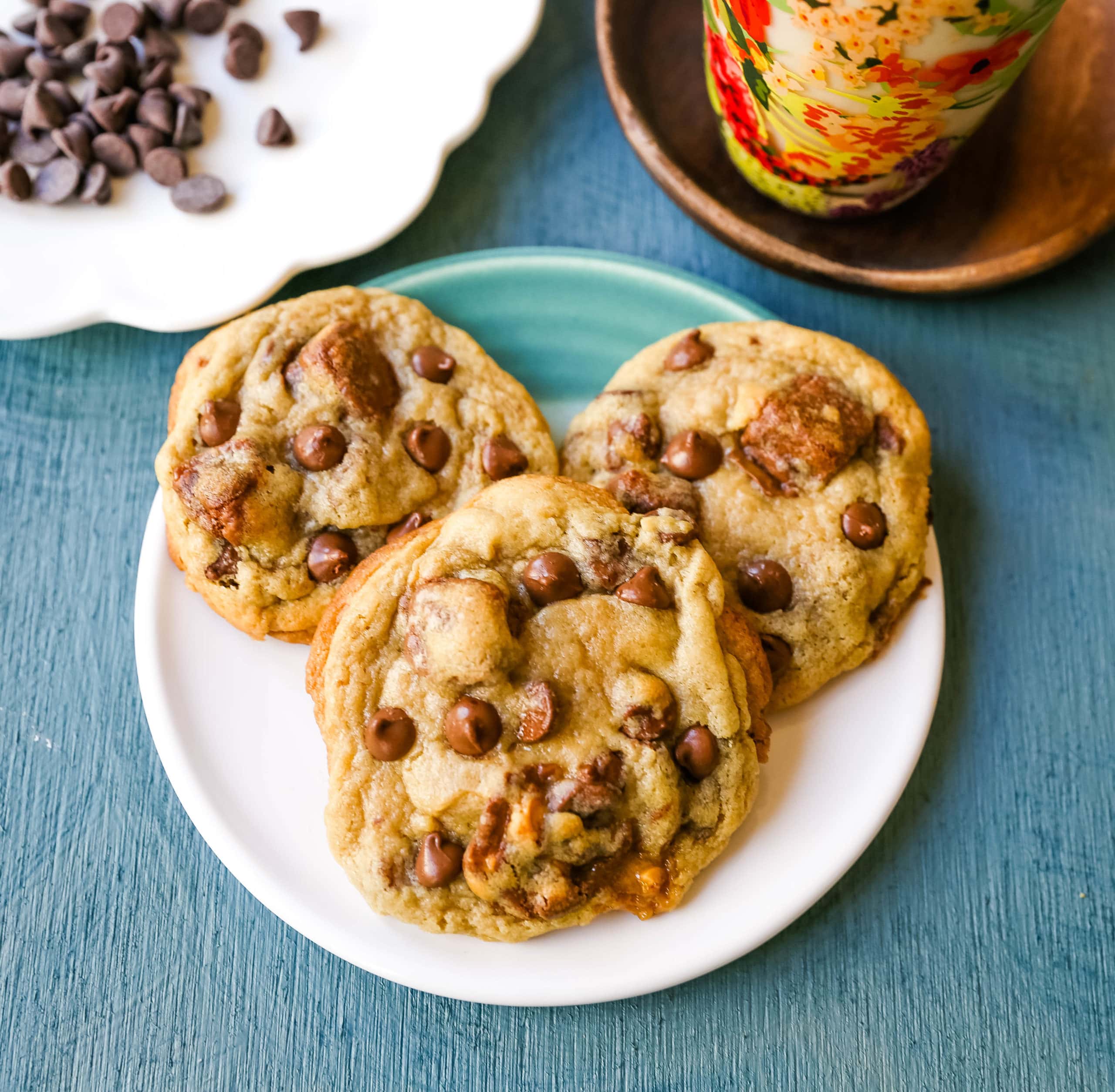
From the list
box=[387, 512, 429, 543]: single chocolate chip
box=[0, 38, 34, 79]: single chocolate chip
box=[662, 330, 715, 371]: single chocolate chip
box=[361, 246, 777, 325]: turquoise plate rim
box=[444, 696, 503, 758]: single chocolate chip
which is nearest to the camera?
box=[444, 696, 503, 758]: single chocolate chip

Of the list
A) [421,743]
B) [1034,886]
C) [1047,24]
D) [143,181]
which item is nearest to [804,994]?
[1034,886]

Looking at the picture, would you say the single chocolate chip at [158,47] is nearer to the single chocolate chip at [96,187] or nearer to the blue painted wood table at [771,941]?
the single chocolate chip at [96,187]

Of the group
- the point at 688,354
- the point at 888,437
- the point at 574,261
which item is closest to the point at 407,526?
the point at 688,354

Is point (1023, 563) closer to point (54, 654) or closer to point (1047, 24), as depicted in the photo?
point (1047, 24)

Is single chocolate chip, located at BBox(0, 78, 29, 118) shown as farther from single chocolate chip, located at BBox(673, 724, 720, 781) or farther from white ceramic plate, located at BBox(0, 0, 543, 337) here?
single chocolate chip, located at BBox(673, 724, 720, 781)

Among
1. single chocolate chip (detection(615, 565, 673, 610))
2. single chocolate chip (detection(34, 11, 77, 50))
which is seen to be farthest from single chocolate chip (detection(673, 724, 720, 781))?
single chocolate chip (detection(34, 11, 77, 50))
